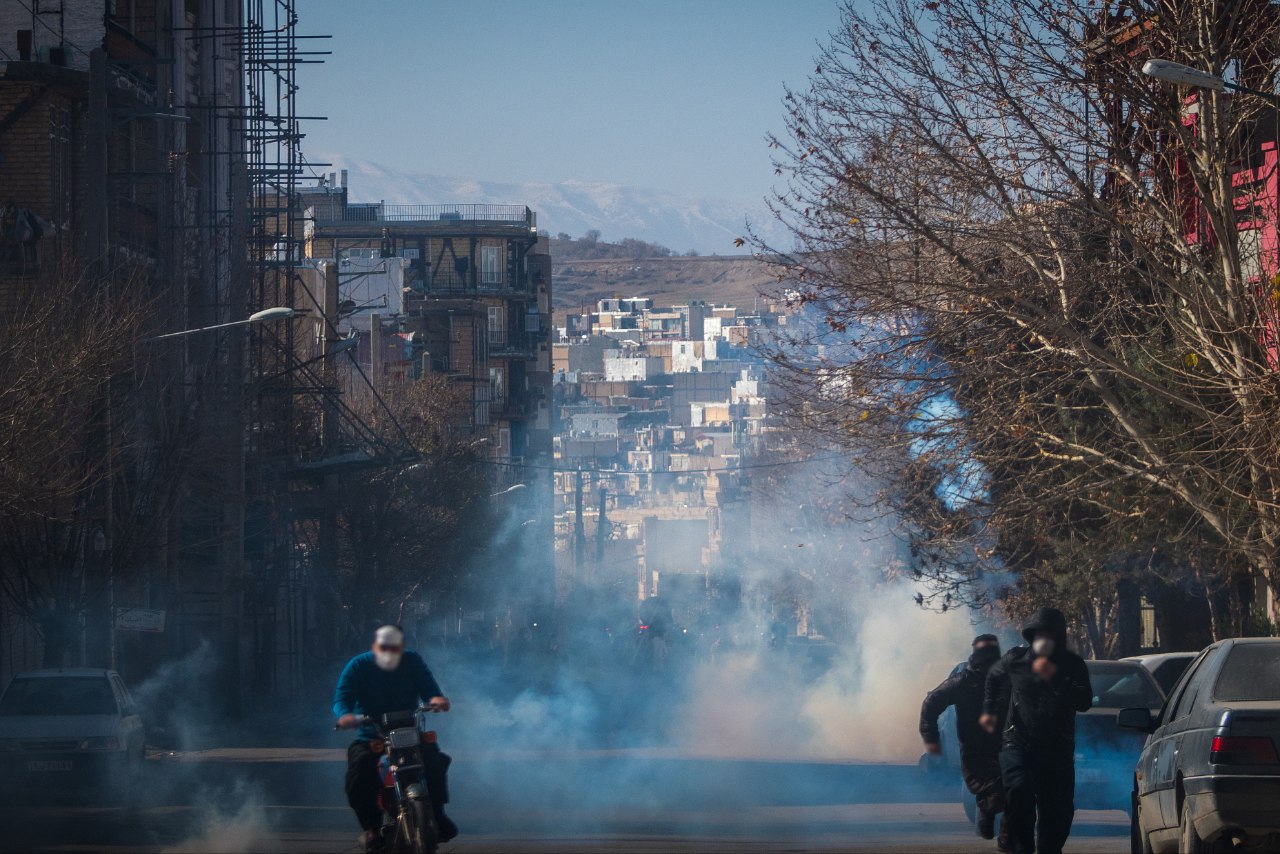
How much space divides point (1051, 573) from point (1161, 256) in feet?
32.6

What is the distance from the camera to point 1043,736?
9.94 metres

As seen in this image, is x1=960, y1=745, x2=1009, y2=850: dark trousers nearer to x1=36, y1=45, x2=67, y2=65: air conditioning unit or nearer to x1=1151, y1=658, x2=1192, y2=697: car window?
x1=1151, y1=658, x2=1192, y2=697: car window

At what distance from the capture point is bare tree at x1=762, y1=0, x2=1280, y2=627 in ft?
53.5

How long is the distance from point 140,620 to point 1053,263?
14.8 metres

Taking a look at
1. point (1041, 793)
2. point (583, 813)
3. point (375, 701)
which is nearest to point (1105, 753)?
point (583, 813)

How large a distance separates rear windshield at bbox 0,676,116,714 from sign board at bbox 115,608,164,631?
629 centimetres

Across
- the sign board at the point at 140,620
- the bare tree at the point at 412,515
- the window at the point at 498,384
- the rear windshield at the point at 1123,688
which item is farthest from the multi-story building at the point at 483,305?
the rear windshield at the point at 1123,688

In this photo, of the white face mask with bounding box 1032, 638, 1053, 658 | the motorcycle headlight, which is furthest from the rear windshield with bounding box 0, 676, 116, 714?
the white face mask with bounding box 1032, 638, 1053, 658

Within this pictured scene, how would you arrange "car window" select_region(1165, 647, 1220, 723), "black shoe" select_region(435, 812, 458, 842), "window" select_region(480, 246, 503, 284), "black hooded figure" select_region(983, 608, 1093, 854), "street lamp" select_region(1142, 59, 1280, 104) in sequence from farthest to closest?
"window" select_region(480, 246, 503, 284)
"street lamp" select_region(1142, 59, 1280, 104)
"car window" select_region(1165, 647, 1220, 723)
"black hooded figure" select_region(983, 608, 1093, 854)
"black shoe" select_region(435, 812, 458, 842)

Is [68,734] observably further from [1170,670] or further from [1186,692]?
[1170,670]

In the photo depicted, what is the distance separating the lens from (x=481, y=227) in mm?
85688

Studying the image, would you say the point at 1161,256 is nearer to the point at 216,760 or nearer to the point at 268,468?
the point at 216,760

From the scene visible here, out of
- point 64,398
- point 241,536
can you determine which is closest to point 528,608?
point 241,536

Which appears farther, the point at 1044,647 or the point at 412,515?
the point at 412,515
